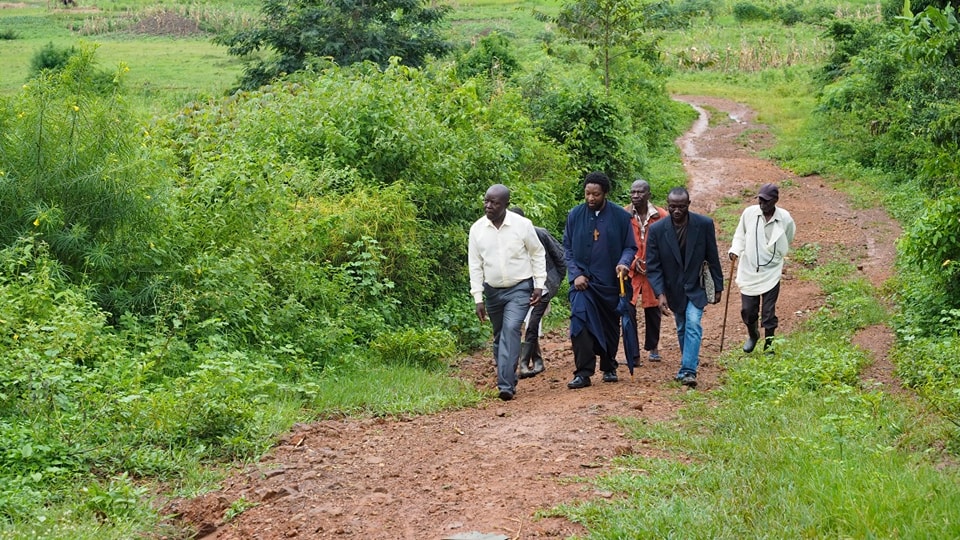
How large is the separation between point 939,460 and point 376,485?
3.39 meters

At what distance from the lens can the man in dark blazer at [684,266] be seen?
9.05m

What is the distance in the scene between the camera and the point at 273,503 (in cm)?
616

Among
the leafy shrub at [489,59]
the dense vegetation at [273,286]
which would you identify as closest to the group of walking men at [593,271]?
the dense vegetation at [273,286]

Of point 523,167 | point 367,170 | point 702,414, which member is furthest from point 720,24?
point 702,414

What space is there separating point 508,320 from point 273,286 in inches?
103

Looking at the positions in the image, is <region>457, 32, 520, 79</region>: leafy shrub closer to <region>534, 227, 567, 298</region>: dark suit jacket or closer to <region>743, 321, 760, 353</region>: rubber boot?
<region>743, 321, 760, 353</region>: rubber boot

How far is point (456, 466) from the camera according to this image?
22.2ft

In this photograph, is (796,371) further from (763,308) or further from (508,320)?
(508,320)

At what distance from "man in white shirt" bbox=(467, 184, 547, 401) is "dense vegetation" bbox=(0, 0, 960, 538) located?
0.65 meters

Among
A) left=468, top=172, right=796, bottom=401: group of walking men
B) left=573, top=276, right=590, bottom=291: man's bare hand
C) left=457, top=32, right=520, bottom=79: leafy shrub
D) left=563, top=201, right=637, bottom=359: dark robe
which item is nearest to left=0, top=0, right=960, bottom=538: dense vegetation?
left=468, top=172, right=796, bottom=401: group of walking men

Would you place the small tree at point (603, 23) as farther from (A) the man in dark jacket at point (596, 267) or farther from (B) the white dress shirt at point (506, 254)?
(B) the white dress shirt at point (506, 254)

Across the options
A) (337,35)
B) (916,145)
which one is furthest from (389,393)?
(337,35)

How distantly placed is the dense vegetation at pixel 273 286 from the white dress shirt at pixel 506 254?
111 centimetres

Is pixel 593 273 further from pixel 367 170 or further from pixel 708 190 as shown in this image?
pixel 708 190
